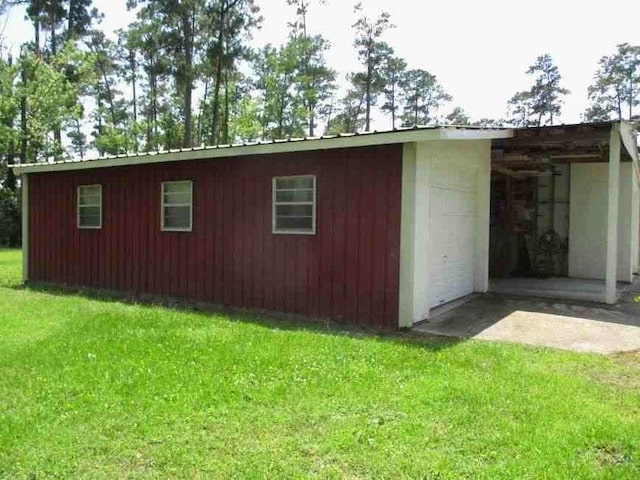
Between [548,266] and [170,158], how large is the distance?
8073 mm

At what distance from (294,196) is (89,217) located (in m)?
4.83

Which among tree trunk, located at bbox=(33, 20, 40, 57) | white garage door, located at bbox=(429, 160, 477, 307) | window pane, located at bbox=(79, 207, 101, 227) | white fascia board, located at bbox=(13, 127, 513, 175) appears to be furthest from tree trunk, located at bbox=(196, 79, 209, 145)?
white garage door, located at bbox=(429, 160, 477, 307)

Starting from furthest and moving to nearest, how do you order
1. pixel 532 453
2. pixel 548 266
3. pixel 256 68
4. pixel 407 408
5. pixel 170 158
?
pixel 256 68
pixel 548 266
pixel 170 158
pixel 407 408
pixel 532 453

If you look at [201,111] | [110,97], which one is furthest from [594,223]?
[110,97]

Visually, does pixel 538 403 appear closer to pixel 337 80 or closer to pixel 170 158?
pixel 170 158

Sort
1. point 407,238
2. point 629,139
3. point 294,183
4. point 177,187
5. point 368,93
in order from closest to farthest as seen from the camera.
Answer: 1. point 407,238
2. point 294,183
3. point 629,139
4. point 177,187
5. point 368,93

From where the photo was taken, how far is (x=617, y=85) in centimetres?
3569

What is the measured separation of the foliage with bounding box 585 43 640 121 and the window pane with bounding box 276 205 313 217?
33.5m

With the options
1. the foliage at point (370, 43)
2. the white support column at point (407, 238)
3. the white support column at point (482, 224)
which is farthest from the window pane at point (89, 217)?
the foliage at point (370, 43)

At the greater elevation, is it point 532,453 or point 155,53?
point 155,53

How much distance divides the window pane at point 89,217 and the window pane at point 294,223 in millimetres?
4229

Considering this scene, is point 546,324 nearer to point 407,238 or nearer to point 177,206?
point 407,238

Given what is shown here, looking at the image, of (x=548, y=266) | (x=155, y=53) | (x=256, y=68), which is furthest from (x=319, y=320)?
(x=256, y=68)

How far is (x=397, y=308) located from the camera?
651 centimetres
